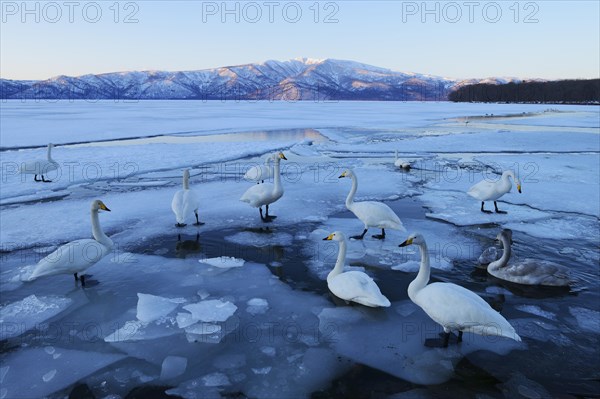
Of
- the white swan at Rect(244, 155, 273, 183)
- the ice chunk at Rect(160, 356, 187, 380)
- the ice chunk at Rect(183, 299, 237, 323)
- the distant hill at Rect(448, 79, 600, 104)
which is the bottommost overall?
the ice chunk at Rect(160, 356, 187, 380)

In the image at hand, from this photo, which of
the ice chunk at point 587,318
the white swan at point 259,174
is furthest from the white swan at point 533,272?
the white swan at point 259,174

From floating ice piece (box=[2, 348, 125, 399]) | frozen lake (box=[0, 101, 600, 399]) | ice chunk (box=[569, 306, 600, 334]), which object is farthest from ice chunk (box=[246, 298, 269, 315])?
ice chunk (box=[569, 306, 600, 334])

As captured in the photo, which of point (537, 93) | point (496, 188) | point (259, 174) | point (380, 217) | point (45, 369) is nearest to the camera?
point (45, 369)

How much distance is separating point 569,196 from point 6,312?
41.9 ft

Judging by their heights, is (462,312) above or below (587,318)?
above

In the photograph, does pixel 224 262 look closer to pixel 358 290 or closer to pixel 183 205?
pixel 183 205

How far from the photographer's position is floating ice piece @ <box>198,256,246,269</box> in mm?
6867

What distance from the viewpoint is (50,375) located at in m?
4.16

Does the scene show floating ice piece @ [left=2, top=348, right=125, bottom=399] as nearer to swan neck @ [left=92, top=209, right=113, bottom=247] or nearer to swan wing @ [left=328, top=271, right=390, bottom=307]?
swan neck @ [left=92, top=209, right=113, bottom=247]

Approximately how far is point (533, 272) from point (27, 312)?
7.06 metres

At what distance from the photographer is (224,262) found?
697 cm

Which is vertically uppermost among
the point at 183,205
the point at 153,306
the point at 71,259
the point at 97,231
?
the point at 183,205

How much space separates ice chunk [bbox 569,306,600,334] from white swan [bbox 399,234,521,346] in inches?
61.2

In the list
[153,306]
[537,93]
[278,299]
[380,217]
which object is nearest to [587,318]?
[380,217]
